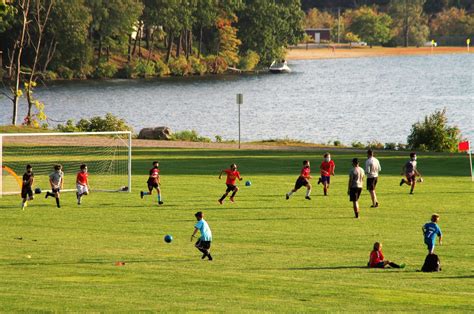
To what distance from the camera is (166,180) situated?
4616 centimetres

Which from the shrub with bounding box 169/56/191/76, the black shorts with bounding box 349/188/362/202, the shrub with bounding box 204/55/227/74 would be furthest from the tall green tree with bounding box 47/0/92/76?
the black shorts with bounding box 349/188/362/202

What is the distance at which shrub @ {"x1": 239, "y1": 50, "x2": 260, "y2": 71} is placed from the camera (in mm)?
182000

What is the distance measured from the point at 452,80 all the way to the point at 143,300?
152482mm

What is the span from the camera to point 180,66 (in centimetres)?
16938

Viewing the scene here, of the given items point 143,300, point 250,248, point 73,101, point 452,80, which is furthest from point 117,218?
point 452,80

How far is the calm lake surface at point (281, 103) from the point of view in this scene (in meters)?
95.4

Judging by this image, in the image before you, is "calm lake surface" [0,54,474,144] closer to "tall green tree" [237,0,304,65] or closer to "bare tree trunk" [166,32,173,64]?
"bare tree trunk" [166,32,173,64]

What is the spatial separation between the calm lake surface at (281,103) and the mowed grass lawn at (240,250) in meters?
41.0

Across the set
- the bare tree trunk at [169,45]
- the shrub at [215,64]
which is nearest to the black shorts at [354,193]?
the bare tree trunk at [169,45]

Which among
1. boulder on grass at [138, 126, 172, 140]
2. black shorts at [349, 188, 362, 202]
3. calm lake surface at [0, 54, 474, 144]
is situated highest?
calm lake surface at [0, 54, 474, 144]

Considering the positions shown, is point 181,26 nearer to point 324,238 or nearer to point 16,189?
point 16,189

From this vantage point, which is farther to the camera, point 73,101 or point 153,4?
point 153,4

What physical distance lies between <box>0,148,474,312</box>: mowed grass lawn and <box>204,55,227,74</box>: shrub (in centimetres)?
12828

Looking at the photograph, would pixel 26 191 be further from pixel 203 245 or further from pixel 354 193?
pixel 203 245
